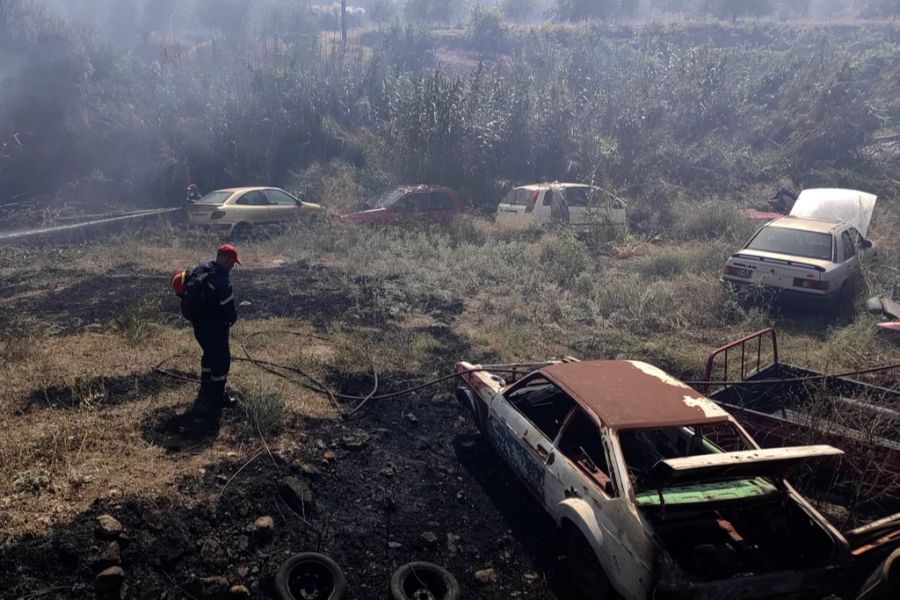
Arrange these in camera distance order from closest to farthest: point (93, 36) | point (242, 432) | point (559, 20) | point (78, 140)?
1. point (242, 432)
2. point (78, 140)
3. point (93, 36)
4. point (559, 20)

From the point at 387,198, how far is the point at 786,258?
9.75 metres

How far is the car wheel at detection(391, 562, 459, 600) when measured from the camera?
3826 mm

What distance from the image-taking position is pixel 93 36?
23.8 m

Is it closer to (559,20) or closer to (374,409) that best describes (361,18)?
(559,20)

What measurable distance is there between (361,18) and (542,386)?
68.2m

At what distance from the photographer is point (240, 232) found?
45.5 feet

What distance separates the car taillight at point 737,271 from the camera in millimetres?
9492

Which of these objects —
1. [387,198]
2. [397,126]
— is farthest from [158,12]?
[387,198]

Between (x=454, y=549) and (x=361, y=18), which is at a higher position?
(x=361, y=18)

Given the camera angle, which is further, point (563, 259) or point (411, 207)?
point (411, 207)

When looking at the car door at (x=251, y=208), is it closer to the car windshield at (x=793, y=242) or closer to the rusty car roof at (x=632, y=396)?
the car windshield at (x=793, y=242)

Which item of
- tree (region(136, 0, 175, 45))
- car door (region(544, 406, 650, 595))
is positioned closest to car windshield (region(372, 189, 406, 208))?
car door (region(544, 406, 650, 595))

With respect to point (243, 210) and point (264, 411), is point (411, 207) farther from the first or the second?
point (264, 411)

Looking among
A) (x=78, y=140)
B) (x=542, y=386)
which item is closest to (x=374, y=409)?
(x=542, y=386)
